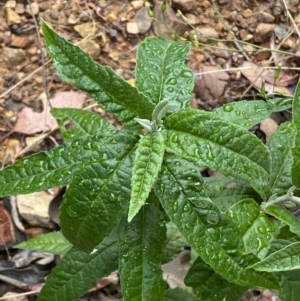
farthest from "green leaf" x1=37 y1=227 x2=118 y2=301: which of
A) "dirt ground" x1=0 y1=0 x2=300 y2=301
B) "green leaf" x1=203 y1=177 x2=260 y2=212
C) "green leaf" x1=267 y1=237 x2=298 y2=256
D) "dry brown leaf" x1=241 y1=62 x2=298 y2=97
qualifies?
"dry brown leaf" x1=241 y1=62 x2=298 y2=97

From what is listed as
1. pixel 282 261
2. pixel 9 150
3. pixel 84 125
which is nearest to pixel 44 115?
pixel 9 150

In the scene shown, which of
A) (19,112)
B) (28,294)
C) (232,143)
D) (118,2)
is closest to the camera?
(232,143)

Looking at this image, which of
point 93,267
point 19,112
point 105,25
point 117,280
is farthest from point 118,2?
point 93,267

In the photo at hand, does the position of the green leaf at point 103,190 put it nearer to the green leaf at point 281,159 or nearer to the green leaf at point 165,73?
the green leaf at point 165,73

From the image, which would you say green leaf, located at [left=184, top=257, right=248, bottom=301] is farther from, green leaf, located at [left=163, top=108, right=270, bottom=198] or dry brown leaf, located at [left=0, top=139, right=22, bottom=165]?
dry brown leaf, located at [left=0, top=139, right=22, bottom=165]

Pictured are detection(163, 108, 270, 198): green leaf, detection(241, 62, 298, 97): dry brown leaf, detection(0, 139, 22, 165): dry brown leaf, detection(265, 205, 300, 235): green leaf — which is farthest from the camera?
detection(241, 62, 298, 97): dry brown leaf

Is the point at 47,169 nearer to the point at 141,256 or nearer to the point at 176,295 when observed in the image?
the point at 141,256

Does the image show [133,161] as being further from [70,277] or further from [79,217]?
[70,277]
